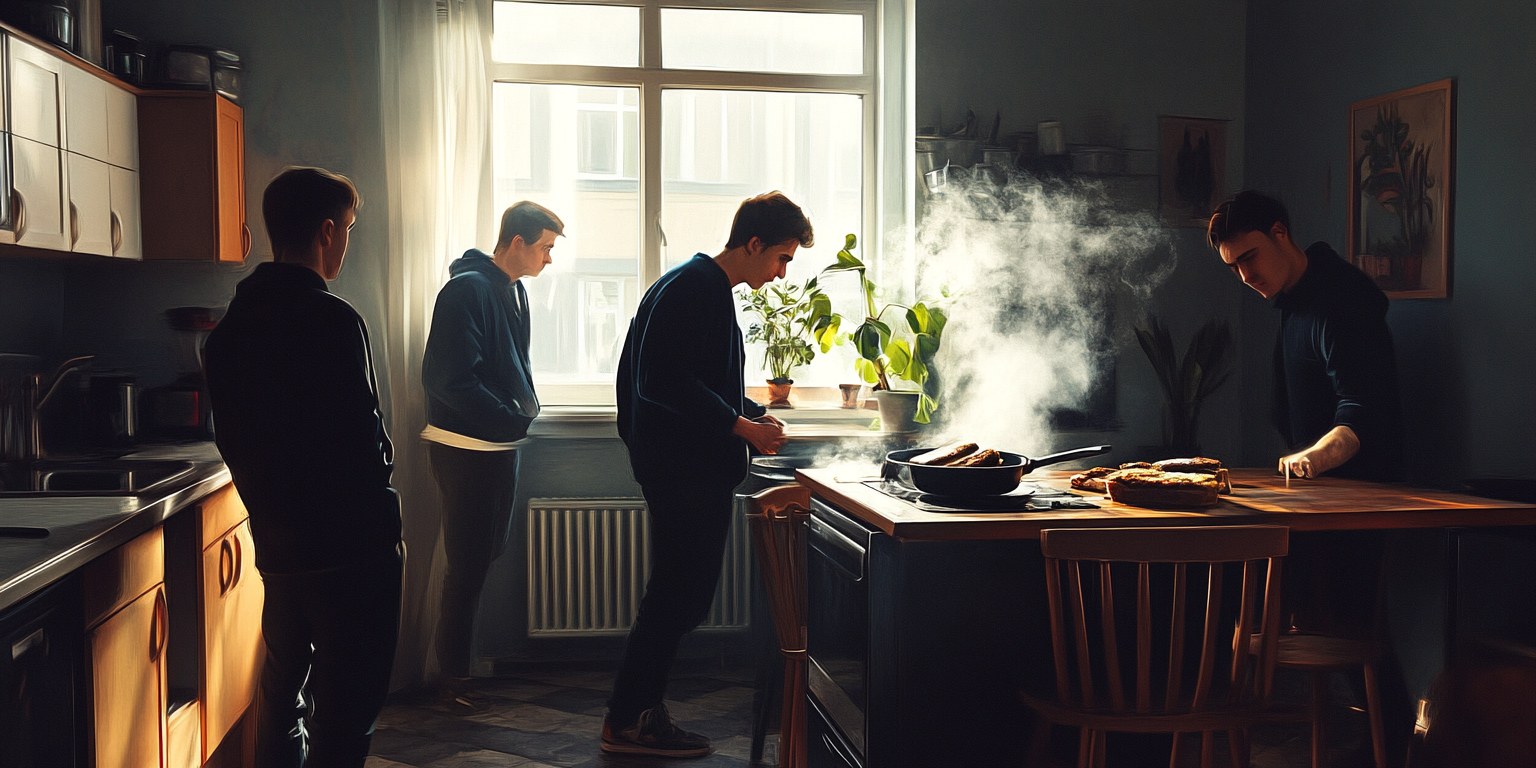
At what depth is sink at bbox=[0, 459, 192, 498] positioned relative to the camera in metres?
2.26

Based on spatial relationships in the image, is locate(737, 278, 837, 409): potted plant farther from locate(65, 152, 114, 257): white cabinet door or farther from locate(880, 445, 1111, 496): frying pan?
locate(65, 152, 114, 257): white cabinet door

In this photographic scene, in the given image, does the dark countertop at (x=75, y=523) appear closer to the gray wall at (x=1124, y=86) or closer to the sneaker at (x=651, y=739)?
the sneaker at (x=651, y=739)

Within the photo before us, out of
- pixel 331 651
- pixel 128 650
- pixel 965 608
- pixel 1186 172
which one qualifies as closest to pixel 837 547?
pixel 965 608

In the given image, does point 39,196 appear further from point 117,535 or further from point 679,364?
point 679,364

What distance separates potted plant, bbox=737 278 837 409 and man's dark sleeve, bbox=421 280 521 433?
1071mm

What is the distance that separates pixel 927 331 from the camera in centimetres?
377

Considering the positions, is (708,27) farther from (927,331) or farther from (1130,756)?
(1130,756)

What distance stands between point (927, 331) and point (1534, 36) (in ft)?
6.30

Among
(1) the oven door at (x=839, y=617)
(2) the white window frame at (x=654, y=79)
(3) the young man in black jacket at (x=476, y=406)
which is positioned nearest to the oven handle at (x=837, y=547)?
(1) the oven door at (x=839, y=617)

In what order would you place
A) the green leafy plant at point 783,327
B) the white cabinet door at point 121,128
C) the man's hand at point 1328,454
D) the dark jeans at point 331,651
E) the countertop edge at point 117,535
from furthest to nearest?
the green leafy plant at point 783,327 < the white cabinet door at point 121,128 < the man's hand at point 1328,454 < the dark jeans at point 331,651 < the countertop edge at point 117,535

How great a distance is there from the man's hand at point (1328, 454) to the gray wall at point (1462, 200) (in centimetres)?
75

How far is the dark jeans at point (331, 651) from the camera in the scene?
6.49ft

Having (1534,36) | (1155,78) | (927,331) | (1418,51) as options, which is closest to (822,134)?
(927,331)

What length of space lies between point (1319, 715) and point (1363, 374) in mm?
817
